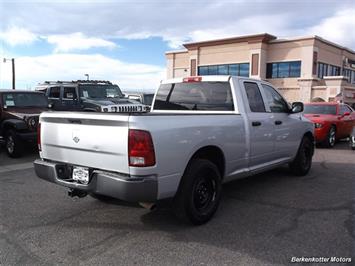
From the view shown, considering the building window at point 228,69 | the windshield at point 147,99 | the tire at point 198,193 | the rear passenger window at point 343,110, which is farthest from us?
the building window at point 228,69

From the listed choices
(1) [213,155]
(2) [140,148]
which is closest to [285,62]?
(1) [213,155]

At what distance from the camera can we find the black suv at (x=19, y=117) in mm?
8961

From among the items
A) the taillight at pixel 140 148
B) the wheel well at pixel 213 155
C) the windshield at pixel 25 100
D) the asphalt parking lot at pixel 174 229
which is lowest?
the asphalt parking lot at pixel 174 229

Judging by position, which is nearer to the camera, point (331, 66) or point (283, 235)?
point (283, 235)

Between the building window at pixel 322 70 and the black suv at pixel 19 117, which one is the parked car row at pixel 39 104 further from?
Result: the building window at pixel 322 70

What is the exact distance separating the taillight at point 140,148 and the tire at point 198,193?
2.23ft

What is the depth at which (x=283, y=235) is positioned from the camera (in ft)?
13.3

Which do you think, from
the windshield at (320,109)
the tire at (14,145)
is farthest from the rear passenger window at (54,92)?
the windshield at (320,109)

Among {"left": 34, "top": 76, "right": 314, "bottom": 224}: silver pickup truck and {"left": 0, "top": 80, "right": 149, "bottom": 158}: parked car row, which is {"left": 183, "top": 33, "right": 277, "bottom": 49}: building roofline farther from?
{"left": 34, "top": 76, "right": 314, "bottom": 224}: silver pickup truck

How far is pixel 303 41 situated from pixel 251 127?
Answer: 3585 centimetres

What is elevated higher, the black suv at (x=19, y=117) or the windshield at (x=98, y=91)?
the windshield at (x=98, y=91)

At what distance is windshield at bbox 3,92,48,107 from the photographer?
10.0 meters

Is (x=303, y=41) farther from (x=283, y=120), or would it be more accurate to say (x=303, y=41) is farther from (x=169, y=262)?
(x=169, y=262)

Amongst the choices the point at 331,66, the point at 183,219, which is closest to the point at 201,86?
the point at 183,219
